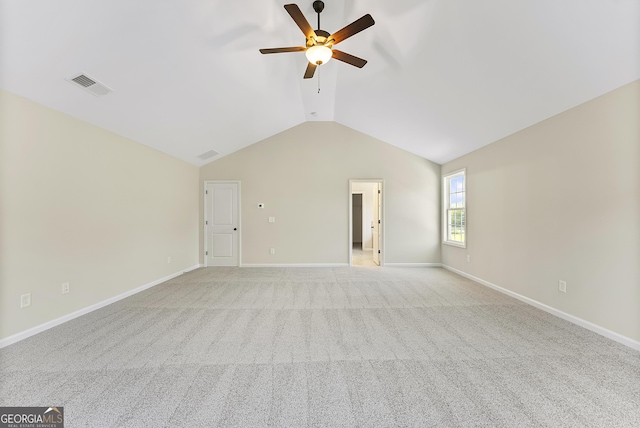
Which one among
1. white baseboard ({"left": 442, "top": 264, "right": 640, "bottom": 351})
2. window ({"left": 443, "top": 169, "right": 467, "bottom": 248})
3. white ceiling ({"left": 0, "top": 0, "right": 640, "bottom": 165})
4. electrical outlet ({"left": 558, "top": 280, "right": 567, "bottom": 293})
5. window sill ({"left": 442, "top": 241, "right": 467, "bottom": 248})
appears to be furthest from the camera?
window ({"left": 443, "top": 169, "right": 467, "bottom": 248})

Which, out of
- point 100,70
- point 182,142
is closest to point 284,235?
point 182,142

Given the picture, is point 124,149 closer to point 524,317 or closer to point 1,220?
point 1,220

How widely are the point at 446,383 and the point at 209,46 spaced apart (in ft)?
12.3

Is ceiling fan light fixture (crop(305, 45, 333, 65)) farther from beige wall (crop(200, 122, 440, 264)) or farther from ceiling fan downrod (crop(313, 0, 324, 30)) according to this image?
beige wall (crop(200, 122, 440, 264))

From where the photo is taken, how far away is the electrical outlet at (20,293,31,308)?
239cm

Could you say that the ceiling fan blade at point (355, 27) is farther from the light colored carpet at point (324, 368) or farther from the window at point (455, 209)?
the window at point (455, 209)

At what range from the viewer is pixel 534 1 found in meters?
1.90

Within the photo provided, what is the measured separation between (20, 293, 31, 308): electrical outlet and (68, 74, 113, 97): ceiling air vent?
213 cm

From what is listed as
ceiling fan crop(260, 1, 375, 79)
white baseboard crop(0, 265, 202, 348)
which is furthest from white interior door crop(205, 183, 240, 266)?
ceiling fan crop(260, 1, 375, 79)

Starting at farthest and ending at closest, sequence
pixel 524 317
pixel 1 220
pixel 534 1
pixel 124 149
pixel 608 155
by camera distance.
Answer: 1. pixel 124 149
2. pixel 524 317
3. pixel 608 155
4. pixel 1 220
5. pixel 534 1

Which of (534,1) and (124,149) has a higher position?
(534,1)

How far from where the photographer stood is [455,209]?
528cm

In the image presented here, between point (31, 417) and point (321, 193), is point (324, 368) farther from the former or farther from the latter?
point (321, 193)

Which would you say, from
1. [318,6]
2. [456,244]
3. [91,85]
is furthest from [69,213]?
[456,244]
